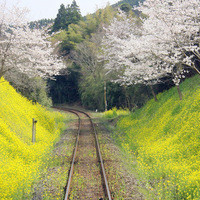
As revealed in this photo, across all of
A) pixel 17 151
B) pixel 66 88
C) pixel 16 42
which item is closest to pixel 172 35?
pixel 16 42

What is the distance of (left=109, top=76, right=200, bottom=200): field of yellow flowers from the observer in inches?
300

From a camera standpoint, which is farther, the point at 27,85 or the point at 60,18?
the point at 60,18

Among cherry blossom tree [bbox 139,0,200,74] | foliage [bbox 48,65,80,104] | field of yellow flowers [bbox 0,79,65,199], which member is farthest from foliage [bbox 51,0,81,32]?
cherry blossom tree [bbox 139,0,200,74]

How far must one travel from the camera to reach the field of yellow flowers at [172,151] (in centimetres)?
761

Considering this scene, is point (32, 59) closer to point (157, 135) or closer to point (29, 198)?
point (157, 135)

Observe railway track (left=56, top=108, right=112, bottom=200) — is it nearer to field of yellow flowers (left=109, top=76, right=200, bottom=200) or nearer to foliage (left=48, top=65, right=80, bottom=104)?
field of yellow flowers (left=109, top=76, right=200, bottom=200)

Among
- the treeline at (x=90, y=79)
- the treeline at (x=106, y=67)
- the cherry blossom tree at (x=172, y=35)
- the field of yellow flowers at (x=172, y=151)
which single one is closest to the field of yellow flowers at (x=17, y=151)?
the field of yellow flowers at (x=172, y=151)

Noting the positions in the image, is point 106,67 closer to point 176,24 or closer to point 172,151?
point 176,24

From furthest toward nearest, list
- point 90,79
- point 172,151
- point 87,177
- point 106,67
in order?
point 90,79 → point 106,67 → point 172,151 → point 87,177

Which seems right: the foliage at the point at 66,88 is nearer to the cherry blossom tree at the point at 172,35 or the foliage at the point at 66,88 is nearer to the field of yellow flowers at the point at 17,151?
the field of yellow flowers at the point at 17,151

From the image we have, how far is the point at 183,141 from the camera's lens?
35.1ft

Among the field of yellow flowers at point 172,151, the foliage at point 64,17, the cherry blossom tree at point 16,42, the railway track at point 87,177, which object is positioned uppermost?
the foliage at point 64,17

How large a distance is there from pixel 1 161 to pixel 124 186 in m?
4.65

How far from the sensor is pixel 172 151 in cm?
1038
